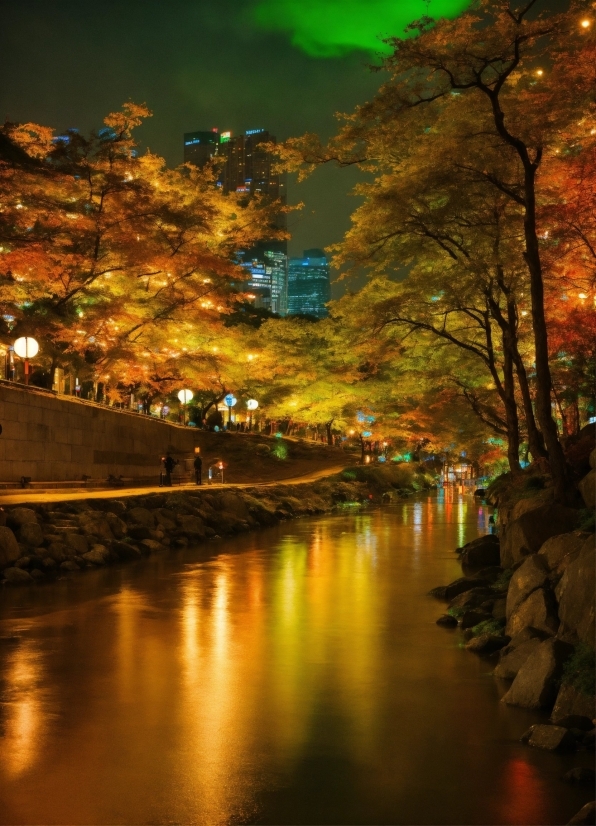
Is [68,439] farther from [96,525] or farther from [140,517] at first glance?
[96,525]

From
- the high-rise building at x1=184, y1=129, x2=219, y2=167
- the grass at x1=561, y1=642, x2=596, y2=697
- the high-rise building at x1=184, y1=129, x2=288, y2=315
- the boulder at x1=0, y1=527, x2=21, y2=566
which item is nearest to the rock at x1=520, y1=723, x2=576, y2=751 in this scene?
the grass at x1=561, y1=642, x2=596, y2=697

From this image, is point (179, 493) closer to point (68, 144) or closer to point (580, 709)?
point (68, 144)

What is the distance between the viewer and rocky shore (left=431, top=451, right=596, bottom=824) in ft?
25.4

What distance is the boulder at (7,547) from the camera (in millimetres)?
16984

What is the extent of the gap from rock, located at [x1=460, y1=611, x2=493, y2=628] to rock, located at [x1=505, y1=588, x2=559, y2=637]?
6.15 ft

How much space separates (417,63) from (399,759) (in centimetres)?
1132

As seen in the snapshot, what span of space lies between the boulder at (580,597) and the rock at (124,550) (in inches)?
537

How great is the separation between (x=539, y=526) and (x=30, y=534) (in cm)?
1140

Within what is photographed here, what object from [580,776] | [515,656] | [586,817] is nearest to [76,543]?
[515,656]

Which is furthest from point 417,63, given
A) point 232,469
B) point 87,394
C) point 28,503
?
point 232,469

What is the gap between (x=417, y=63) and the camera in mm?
13734

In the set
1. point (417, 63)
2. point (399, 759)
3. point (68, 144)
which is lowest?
point (399, 759)

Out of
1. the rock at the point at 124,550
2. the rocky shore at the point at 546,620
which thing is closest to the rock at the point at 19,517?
the rock at the point at 124,550

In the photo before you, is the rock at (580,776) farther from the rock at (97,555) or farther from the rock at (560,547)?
the rock at (97,555)
